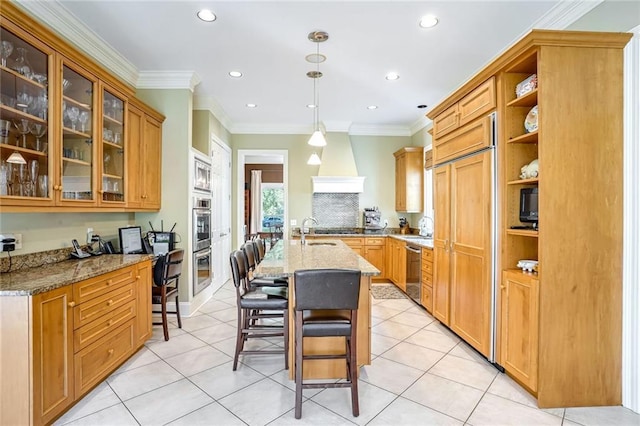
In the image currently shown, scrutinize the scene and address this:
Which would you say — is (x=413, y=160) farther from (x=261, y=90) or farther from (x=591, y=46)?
(x=591, y=46)

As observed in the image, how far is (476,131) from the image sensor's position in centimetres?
286

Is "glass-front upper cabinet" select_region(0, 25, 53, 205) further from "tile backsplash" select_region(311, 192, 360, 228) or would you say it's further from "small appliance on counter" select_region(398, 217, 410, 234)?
"small appliance on counter" select_region(398, 217, 410, 234)

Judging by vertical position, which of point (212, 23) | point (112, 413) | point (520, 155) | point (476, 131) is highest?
point (212, 23)

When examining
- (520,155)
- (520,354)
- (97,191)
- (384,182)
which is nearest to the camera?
(520,354)

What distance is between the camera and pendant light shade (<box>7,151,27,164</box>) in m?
2.02

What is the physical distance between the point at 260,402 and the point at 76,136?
2431mm

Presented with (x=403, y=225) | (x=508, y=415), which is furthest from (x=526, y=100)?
(x=403, y=225)

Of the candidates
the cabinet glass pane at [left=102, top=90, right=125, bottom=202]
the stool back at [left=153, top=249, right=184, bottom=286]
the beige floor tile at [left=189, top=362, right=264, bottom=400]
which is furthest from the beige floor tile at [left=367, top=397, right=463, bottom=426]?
the cabinet glass pane at [left=102, top=90, right=125, bottom=202]

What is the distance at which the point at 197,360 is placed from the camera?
2.80 meters

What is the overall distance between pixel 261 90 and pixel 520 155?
10.6ft

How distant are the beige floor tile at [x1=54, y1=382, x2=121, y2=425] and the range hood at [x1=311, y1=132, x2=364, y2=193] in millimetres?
4294

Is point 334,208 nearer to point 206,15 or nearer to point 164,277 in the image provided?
point 164,277

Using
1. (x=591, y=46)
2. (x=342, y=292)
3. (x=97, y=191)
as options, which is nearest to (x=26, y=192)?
(x=97, y=191)

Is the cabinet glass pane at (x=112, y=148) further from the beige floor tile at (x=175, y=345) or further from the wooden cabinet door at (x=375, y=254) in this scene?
the wooden cabinet door at (x=375, y=254)
